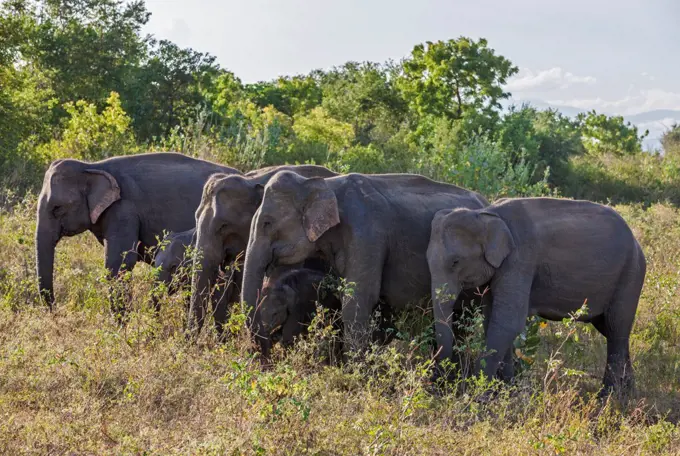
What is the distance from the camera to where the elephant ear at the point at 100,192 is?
10.1 metres

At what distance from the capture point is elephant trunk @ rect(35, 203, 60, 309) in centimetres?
996

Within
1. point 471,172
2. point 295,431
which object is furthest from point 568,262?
point 471,172

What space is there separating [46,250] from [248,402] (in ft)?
15.7

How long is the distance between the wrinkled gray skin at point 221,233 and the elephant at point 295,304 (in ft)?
1.57

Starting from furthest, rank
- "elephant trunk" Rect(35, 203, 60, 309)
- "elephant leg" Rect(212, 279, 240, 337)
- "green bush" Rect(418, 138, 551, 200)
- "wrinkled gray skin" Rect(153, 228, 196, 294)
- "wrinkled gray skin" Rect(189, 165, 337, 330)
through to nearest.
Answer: "green bush" Rect(418, 138, 551, 200)
"elephant trunk" Rect(35, 203, 60, 309)
"wrinkled gray skin" Rect(153, 228, 196, 294)
"elephant leg" Rect(212, 279, 240, 337)
"wrinkled gray skin" Rect(189, 165, 337, 330)

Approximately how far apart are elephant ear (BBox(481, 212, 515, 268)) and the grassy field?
1.03 meters

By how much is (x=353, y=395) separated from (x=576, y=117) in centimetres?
4422

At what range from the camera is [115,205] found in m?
10.2

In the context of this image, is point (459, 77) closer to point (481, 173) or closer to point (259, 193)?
point (481, 173)

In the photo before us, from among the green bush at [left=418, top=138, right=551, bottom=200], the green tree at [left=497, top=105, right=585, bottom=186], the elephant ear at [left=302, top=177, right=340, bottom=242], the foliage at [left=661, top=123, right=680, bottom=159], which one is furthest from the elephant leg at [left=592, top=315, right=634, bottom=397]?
the foliage at [left=661, top=123, right=680, bottom=159]

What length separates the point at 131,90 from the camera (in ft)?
81.3

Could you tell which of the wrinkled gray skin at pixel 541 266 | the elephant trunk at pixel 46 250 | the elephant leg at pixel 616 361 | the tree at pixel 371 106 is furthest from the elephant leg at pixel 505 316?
the tree at pixel 371 106

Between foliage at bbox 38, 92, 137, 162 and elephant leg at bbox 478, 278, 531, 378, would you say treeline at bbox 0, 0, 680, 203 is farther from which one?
elephant leg at bbox 478, 278, 531, 378

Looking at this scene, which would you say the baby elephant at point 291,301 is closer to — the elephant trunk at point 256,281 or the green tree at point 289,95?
the elephant trunk at point 256,281
